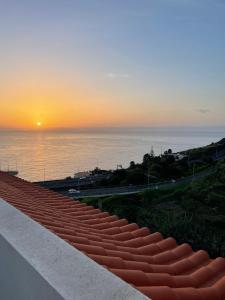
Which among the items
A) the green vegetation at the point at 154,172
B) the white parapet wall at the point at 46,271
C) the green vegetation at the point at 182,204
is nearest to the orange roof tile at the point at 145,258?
the white parapet wall at the point at 46,271

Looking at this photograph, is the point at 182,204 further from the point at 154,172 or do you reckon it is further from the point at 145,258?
the point at 145,258

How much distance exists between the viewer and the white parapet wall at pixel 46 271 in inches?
69.4

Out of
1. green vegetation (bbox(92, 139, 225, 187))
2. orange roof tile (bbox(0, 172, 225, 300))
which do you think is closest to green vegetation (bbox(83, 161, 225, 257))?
green vegetation (bbox(92, 139, 225, 187))

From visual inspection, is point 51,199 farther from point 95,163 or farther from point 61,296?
point 95,163

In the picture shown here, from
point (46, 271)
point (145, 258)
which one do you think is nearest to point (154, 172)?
point (145, 258)

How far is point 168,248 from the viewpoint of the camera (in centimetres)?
419

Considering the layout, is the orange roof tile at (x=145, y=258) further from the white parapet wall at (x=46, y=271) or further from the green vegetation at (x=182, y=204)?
the green vegetation at (x=182, y=204)

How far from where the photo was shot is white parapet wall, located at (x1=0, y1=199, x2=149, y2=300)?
69.4 inches

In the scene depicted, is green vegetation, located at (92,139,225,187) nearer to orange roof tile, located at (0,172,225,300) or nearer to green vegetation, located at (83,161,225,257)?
green vegetation, located at (83,161,225,257)

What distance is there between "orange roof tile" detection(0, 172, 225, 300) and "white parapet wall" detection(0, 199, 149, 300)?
0.45 m

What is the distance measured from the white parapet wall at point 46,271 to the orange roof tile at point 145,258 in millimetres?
449

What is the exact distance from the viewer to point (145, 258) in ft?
11.9

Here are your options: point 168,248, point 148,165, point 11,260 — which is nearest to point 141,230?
point 168,248

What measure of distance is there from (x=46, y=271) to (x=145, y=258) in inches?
69.4
